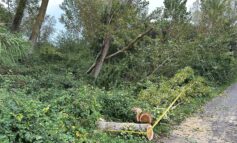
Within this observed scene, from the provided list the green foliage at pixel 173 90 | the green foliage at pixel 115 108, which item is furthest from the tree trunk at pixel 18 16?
the green foliage at pixel 115 108

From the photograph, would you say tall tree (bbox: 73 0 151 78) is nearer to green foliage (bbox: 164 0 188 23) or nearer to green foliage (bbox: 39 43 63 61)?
green foliage (bbox: 164 0 188 23)

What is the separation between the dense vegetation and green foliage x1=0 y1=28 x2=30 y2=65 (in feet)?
0.04

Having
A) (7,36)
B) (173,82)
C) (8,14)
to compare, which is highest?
(8,14)

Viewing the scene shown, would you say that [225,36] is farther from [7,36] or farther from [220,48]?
[7,36]

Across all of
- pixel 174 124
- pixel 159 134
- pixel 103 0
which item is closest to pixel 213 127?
pixel 174 124

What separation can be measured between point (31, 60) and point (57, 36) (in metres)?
8.96

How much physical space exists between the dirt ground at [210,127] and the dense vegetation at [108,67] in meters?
0.42

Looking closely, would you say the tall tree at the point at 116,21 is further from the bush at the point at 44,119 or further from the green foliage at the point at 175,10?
the bush at the point at 44,119

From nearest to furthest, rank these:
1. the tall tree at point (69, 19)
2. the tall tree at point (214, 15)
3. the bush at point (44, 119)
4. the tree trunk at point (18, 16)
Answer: the bush at point (44, 119) → the tree trunk at point (18, 16) → the tall tree at point (214, 15) → the tall tree at point (69, 19)

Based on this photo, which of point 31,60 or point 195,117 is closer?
point 195,117

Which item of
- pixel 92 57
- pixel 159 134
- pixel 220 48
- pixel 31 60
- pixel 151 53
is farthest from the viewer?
pixel 92 57

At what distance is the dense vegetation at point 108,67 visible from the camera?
20.2 feet

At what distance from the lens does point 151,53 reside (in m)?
18.2

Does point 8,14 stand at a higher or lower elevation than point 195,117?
higher
